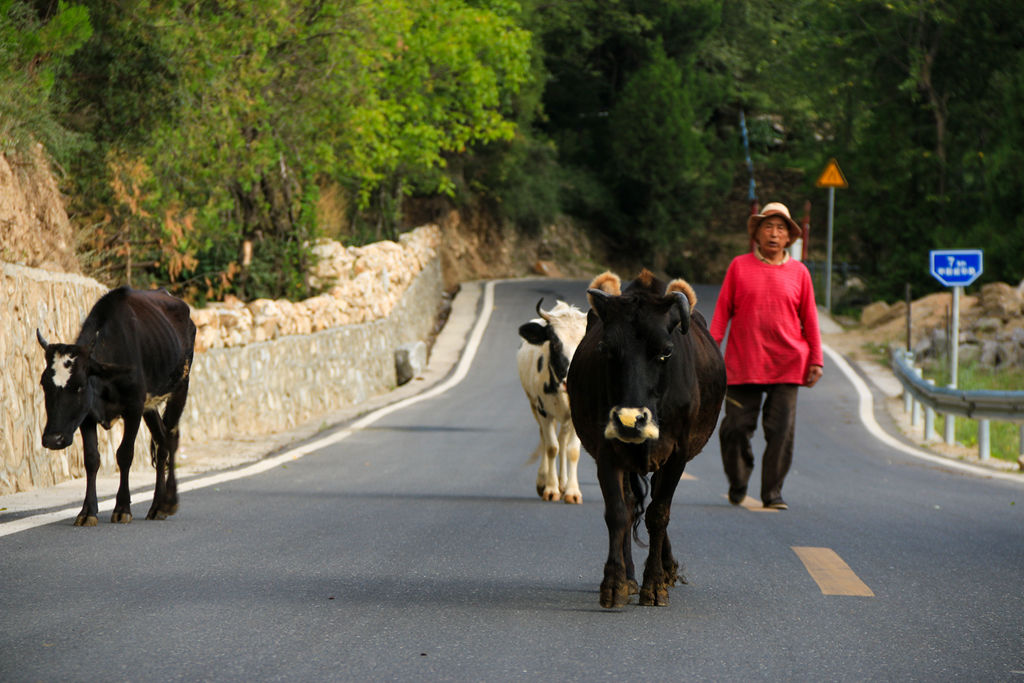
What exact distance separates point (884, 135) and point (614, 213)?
51.6 feet

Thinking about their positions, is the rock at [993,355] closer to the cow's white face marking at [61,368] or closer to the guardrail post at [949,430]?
the guardrail post at [949,430]

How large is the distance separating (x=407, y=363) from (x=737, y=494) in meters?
16.5

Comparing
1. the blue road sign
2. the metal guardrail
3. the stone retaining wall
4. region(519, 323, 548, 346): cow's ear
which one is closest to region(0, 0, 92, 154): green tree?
the stone retaining wall

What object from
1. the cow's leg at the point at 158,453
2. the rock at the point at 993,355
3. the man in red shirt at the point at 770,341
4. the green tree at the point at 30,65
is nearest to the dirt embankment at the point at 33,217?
the green tree at the point at 30,65

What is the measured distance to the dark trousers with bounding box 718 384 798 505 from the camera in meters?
9.59

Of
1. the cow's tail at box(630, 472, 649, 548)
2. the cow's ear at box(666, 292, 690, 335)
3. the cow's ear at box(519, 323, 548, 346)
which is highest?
the cow's ear at box(666, 292, 690, 335)

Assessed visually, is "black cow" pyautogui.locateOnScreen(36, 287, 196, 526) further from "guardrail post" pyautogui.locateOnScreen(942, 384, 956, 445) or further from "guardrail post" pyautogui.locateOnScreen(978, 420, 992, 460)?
"guardrail post" pyautogui.locateOnScreen(942, 384, 956, 445)

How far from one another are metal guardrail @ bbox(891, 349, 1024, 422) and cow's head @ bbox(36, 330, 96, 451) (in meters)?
9.12

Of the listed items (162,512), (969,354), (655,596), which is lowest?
(162,512)

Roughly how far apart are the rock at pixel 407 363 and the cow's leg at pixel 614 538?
20.3m

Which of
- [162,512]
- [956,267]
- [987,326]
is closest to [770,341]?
[162,512]

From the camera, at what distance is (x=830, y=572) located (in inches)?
269

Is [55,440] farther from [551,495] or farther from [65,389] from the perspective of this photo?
[551,495]

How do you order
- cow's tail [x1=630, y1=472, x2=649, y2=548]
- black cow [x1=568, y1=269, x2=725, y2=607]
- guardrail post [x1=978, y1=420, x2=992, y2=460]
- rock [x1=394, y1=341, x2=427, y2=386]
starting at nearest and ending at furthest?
1. black cow [x1=568, y1=269, x2=725, y2=607]
2. cow's tail [x1=630, y1=472, x2=649, y2=548]
3. guardrail post [x1=978, y1=420, x2=992, y2=460]
4. rock [x1=394, y1=341, x2=427, y2=386]
